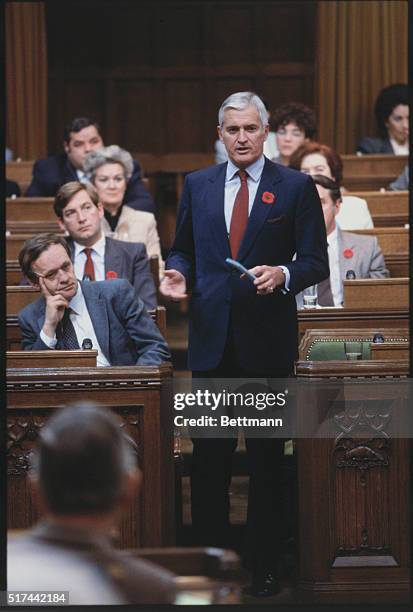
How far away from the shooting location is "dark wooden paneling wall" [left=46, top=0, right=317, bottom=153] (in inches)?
374

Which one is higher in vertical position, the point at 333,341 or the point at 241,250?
the point at 241,250

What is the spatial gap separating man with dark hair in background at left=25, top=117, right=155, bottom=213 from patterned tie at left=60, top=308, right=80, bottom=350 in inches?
86.1

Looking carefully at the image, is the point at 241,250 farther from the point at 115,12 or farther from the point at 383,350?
the point at 115,12

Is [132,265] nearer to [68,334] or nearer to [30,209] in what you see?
[68,334]

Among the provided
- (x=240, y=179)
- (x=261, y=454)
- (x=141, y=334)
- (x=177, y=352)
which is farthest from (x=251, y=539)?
(x=177, y=352)

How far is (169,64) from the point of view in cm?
966

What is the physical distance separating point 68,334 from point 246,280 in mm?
793

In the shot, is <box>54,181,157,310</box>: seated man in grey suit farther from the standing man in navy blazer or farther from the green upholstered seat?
the standing man in navy blazer

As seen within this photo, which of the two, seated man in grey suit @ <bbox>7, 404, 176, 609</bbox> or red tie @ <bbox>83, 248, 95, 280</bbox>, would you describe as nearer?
seated man in grey suit @ <bbox>7, 404, 176, 609</bbox>

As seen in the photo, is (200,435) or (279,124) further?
(279,124)

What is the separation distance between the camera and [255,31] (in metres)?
9.52

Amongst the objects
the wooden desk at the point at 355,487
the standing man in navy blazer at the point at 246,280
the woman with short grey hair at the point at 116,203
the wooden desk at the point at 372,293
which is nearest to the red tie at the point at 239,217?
the standing man in navy blazer at the point at 246,280

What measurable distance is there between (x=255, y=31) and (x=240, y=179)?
6184 mm

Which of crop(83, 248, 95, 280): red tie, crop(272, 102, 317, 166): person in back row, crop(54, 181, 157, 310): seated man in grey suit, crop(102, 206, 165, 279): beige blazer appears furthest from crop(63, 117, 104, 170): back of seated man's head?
crop(83, 248, 95, 280): red tie
